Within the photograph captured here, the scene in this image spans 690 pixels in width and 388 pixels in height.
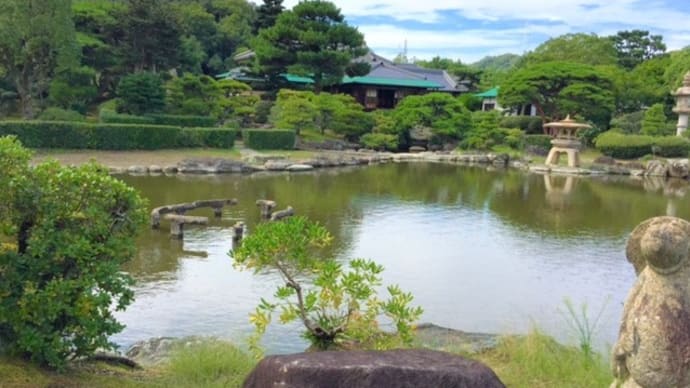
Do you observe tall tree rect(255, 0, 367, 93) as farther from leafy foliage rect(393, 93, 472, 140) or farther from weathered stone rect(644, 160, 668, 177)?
weathered stone rect(644, 160, 668, 177)

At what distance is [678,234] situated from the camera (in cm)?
283

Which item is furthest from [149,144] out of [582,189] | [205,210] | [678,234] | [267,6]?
[678,234]

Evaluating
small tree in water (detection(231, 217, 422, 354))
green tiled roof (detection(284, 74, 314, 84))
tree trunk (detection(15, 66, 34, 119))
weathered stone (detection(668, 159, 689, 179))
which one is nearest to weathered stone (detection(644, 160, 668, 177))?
weathered stone (detection(668, 159, 689, 179))

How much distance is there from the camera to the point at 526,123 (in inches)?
1457

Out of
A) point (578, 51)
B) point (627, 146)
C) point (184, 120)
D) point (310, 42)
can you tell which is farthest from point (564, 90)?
point (184, 120)

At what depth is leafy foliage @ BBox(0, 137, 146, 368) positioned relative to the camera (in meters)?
4.05

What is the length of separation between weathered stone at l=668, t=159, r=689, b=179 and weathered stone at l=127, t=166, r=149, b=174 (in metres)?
21.3

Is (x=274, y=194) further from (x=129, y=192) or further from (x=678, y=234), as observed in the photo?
(x=678, y=234)

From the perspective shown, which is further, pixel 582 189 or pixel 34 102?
pixel 34 102

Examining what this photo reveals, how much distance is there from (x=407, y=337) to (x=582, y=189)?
19.4m

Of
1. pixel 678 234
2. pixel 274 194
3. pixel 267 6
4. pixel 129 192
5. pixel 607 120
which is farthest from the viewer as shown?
pixel 267 6

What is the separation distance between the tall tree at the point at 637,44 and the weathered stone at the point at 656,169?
994 inches

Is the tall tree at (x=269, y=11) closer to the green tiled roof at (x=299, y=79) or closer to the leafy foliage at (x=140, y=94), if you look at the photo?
the green tiled roof at (x=299, y=79)

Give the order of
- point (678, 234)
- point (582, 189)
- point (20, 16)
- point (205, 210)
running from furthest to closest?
point (20, 16)
point (582, 189)
point (205, 210)
point (678, 234)
